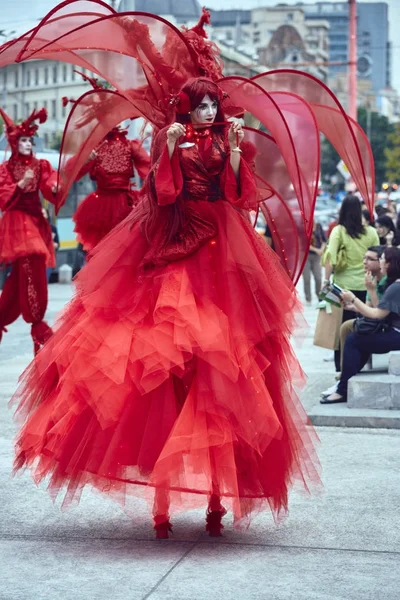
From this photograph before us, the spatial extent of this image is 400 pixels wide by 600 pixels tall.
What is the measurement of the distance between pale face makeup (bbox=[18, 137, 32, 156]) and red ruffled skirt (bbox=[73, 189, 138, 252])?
0.72 meters

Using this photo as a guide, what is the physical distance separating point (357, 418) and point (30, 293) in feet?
13.6

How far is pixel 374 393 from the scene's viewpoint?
8789 mm

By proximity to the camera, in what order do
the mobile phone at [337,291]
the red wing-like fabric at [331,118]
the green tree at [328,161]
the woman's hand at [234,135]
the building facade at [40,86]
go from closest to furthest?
the woman's hand at [234,135] < the red wing-like fabric at [331,118] < the mobile phone at [337,291] < the building facade at [40,86] < the green tree at [328,161]

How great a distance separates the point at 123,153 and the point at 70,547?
20.9ft

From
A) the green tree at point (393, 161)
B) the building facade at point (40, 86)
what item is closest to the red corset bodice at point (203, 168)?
the building facade at point (40, 86)

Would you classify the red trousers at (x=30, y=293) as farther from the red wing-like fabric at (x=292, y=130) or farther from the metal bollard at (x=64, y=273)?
the metal bollard at (x=64, y=273)

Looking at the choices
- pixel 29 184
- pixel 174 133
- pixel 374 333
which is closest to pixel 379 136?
pixel 29 184

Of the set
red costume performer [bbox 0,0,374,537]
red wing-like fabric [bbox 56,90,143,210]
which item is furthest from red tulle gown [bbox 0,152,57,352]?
red costume performer [bbox 0,0,374,537]

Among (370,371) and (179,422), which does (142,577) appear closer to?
(179,422)

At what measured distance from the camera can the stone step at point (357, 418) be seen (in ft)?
27.7

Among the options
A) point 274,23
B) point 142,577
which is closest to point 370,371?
point 142,577

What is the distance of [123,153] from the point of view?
11133mm

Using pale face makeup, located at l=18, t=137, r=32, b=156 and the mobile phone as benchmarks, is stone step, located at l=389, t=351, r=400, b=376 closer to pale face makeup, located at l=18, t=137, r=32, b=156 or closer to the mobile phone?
the mobile phone

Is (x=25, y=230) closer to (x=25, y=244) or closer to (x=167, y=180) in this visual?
(x=25, y=244)
